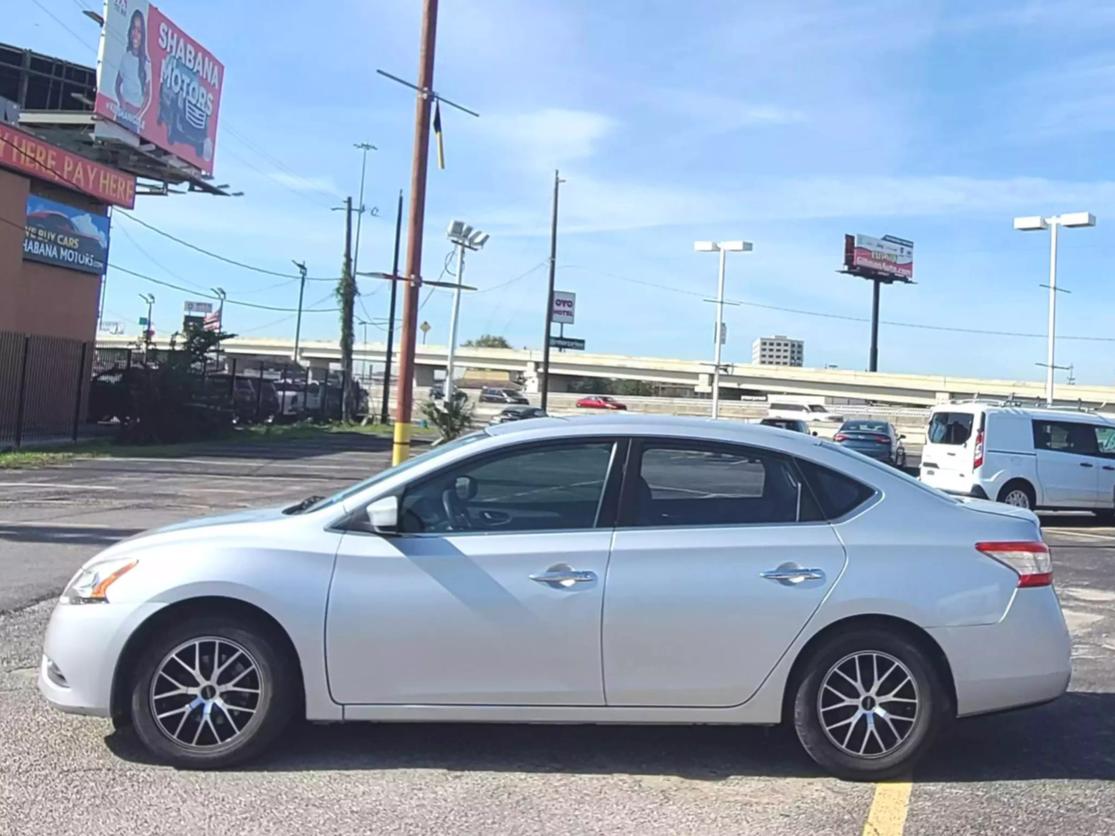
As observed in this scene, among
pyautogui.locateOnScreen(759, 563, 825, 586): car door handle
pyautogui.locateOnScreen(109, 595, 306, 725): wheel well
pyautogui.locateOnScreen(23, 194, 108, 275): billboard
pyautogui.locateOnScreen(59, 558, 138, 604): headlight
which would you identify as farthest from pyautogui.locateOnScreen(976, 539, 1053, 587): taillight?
pyautogui.locateOnScreen(23, 194, 108, 275): billboard

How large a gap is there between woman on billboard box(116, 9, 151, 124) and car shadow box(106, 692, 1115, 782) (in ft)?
115

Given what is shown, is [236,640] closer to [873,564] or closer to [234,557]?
[234,557]

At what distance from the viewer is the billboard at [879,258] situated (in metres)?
98.4

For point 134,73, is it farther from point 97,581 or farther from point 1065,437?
point 97,581

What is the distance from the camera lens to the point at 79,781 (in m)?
4.57

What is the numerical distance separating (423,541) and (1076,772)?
3.21m

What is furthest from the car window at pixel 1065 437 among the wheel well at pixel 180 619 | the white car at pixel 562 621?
the wheel well at pixel 180 619

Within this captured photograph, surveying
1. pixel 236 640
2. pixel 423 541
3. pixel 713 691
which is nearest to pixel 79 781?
pixel 236 640

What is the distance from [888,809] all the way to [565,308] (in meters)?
87.4

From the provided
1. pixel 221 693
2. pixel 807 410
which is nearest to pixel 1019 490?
pixel 221 693

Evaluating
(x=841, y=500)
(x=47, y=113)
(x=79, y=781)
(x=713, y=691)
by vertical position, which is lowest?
(x=79, y=781)

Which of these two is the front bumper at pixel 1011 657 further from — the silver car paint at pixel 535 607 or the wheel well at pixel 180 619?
the wheel well at pixel 180 619

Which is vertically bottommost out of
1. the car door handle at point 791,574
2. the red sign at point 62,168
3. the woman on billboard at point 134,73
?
the car door handle at point 791,574

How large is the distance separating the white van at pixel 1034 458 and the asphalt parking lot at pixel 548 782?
9.93m
